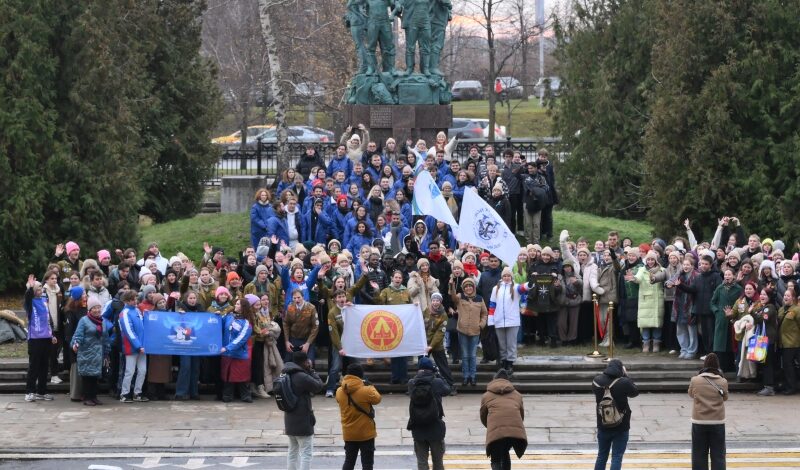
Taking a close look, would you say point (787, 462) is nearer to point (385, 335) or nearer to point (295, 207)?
point (385, 335)

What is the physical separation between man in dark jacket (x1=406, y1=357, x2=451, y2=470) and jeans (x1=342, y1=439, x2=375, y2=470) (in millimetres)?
504

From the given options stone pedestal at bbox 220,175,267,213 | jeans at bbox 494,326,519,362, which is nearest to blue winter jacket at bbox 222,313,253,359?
jeans at bbox 494,326,519,362

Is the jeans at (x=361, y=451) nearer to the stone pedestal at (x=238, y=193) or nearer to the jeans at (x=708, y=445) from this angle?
the jeans at (x=708, y=445)

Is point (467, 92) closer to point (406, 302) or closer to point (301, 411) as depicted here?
point (406, 302)

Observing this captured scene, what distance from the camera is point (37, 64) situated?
30.2m

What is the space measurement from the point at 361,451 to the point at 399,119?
15.6 meters

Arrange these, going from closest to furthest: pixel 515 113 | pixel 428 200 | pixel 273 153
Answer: pixel 428 200 → pixel 273 153 → pixel 515 113

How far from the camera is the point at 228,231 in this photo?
1315 inches

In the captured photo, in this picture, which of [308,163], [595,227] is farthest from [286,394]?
[595,227]

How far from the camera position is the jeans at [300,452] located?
18.5m

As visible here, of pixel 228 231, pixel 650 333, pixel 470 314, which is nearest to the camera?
pixel 470 314

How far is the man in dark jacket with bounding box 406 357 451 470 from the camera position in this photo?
720 inches

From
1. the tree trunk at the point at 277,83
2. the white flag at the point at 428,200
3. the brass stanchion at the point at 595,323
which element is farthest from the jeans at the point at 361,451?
the tree trunk at the point at 277,83

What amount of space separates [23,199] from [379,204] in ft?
21.6
